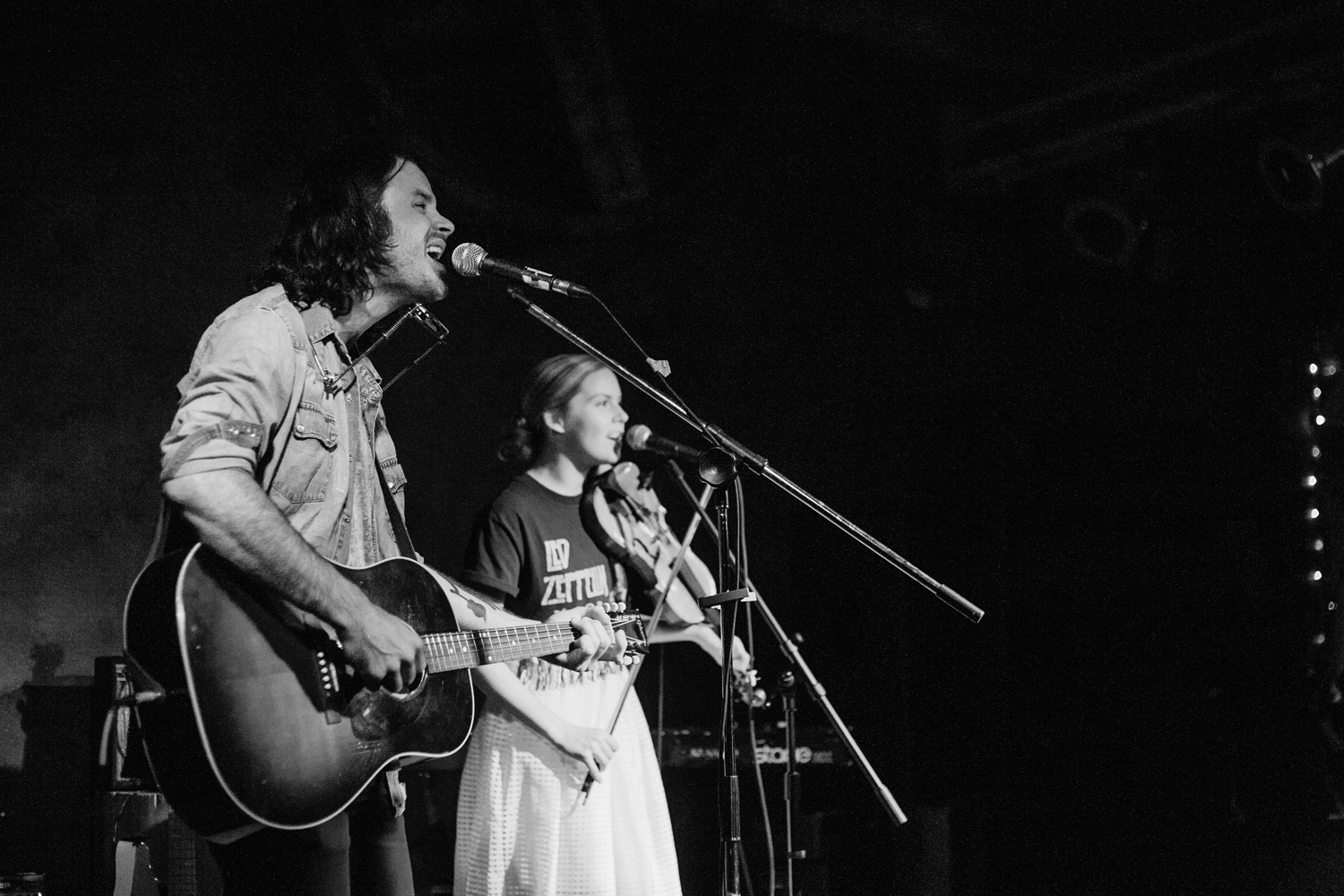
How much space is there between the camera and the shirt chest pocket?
230 cm

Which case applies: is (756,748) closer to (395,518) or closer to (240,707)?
(395,518)

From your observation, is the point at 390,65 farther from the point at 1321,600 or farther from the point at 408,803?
the point at 1321,600

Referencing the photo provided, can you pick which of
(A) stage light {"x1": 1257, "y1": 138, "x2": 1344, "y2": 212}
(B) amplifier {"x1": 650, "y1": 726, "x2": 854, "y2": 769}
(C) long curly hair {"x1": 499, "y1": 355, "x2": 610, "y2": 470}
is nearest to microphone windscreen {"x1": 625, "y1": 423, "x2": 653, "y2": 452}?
(C) long curly hair {"x1": 499, "y1": 355, "x2": 610, "y2": 470}

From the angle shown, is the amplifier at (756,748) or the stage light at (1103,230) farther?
the stage light at (1103,230)

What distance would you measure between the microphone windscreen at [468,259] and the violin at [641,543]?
1098 millimetres

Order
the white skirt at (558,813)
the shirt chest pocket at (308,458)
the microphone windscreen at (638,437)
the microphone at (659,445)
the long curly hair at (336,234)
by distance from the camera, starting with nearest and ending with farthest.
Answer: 1. the shirt chest pocket at (308,458)
2. the long curly hair at (336,234)
3. the microphone at (659,445)
4. the white skirt at (558,813)
5. the microphone windscreen at (638,437)

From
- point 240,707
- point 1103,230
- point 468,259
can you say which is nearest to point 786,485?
point 468,259

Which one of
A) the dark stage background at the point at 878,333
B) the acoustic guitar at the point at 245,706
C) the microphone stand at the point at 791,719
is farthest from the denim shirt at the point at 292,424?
the dark stage background at the point at 878,333

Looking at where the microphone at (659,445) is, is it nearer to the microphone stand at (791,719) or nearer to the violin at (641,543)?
the microphone stand at (791,719)

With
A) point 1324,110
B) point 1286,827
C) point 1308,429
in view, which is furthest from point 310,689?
point 1308,429

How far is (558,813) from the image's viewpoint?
3.04 metres

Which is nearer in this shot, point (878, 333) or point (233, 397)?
point (233, 397)

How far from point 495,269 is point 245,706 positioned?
1.16 m

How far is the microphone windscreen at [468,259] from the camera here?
2650mm
